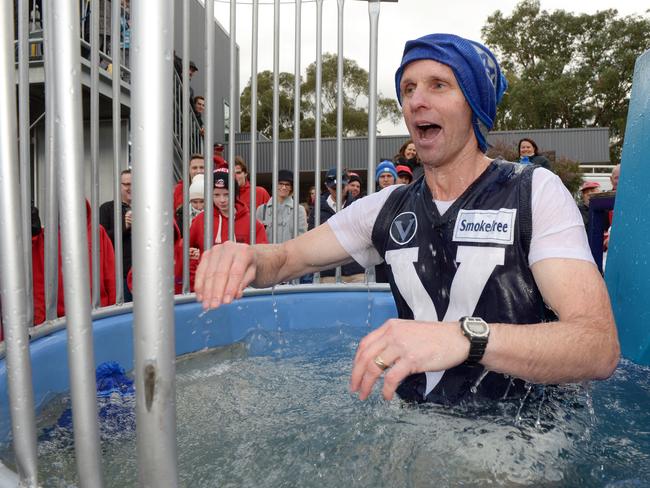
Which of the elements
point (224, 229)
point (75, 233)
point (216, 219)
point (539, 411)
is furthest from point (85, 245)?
point (216, 219)

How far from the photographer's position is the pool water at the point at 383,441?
1631 millimetres

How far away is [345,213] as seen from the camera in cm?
231

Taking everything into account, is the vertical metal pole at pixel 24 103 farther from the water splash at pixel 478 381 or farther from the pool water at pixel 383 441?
the water splash at pixel 478 381

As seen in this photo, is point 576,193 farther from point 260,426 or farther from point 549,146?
point 260,426

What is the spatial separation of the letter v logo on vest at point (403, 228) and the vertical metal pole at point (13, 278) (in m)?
1.33

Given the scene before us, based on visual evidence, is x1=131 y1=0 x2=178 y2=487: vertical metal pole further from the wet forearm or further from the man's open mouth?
the man's open mouth

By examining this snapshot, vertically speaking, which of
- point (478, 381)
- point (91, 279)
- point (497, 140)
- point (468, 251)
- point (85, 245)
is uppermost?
point (497, 140)

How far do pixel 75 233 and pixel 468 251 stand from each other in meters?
1.27

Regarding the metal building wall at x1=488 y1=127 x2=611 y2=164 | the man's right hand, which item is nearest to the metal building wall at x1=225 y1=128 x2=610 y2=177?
the metal building wall at x1=488 y1=127 x2=611 y2=164

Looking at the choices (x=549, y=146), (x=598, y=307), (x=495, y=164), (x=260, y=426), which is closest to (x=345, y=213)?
(x=495, y=164)

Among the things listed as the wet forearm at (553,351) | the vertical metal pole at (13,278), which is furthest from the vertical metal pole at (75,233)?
the wet forearm at (553,351)

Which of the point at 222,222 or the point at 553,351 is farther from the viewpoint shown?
the point at 222,222

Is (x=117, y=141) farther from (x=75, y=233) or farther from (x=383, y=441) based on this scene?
(x=75, y=233)

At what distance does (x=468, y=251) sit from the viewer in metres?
1.88
